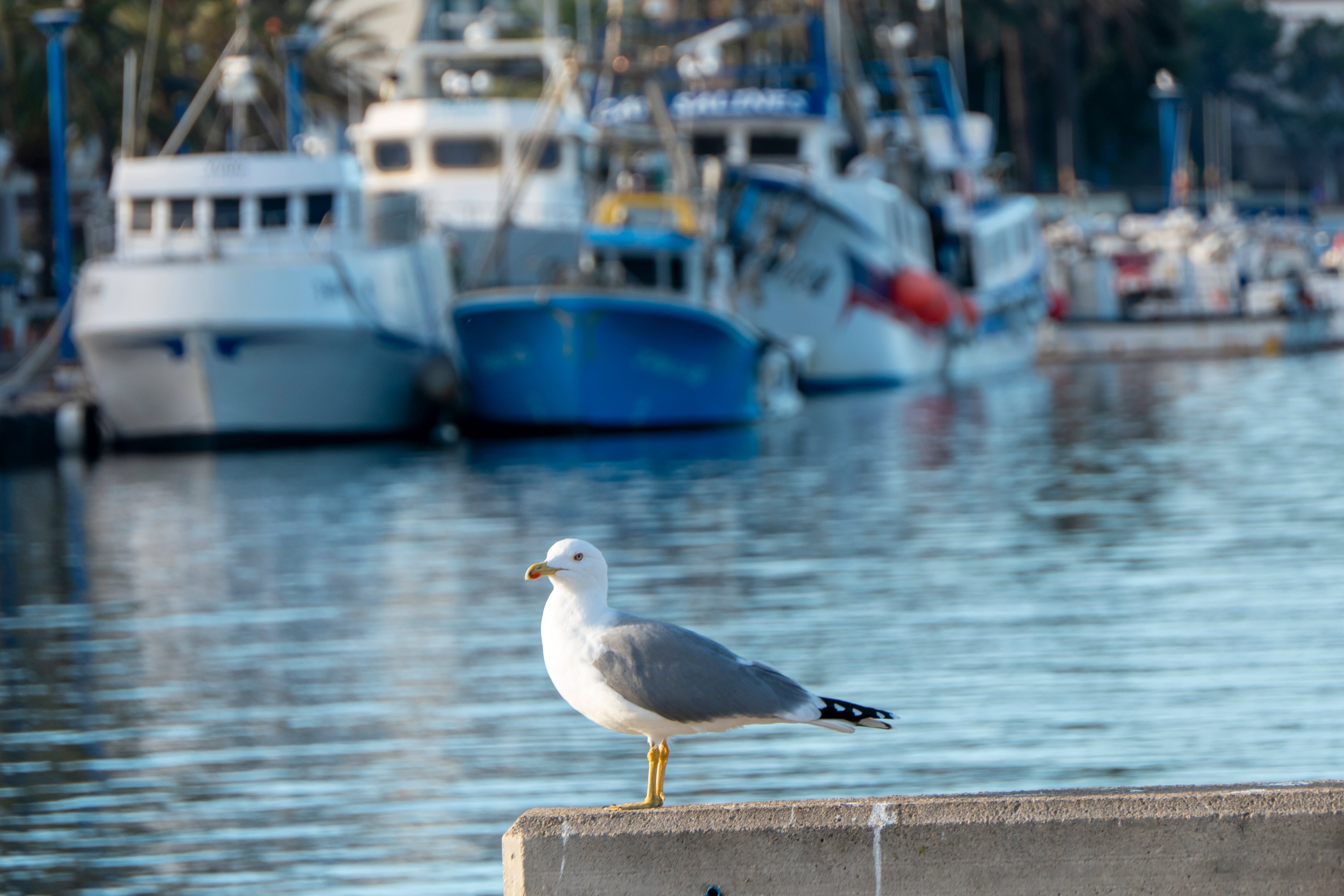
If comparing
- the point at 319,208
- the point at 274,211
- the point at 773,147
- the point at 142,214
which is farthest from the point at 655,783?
the point at 773,147

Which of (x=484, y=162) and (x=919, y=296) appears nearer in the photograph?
(x=484, y=162)

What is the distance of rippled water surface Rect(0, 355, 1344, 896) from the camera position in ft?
34.4

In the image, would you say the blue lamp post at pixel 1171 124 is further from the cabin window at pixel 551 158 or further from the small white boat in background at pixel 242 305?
the small white boat in background at pixel 242 305

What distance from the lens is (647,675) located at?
550 centimetres

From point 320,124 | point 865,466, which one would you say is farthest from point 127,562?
point 320,124

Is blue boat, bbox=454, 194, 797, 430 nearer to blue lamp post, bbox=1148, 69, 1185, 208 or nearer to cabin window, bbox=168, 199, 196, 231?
cabin window, bbox=168, 199, 196, 231

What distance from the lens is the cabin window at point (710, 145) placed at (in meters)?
44.7

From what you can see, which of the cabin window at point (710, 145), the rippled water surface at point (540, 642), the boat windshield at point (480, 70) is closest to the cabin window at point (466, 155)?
the boat windshield at point (480, 70)

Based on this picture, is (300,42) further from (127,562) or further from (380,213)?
(127,562)

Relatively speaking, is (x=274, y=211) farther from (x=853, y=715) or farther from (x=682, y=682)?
(x=853, y=715)

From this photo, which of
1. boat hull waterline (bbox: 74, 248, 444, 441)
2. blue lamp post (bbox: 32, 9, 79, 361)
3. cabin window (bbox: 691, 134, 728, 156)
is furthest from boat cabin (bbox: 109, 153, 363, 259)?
cabin window (bbox: 691, 134, 728, 156)

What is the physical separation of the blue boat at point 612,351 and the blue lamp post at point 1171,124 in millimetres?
41676

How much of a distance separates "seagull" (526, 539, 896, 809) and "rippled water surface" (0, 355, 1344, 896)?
3.60 meters

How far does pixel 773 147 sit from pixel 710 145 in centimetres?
141
